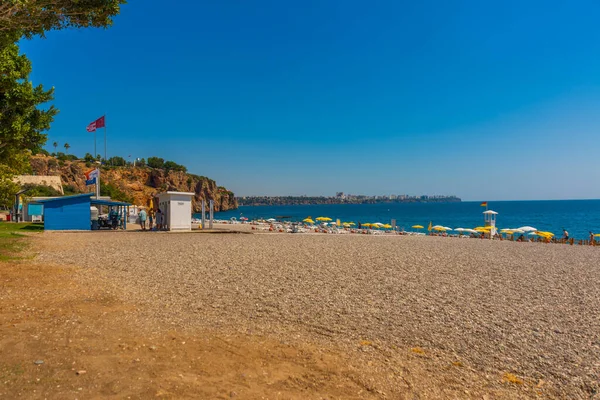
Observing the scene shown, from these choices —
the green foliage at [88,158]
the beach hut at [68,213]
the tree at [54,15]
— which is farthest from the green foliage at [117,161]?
the tree at [54,15]

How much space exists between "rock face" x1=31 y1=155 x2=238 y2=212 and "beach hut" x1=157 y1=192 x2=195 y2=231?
5333cm

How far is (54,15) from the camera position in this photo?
7.06m

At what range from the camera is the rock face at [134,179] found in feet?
274

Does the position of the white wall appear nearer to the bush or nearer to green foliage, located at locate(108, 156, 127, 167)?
the bush

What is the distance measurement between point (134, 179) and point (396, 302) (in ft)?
352

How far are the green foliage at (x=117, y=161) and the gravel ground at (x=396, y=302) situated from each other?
11727 cm

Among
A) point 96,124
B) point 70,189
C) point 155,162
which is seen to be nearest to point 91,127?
point 96,124

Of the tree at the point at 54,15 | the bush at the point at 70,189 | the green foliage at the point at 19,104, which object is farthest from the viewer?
the bush at the point at 70,189

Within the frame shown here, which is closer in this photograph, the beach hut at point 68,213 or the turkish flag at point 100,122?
the beach hut at point 68,213

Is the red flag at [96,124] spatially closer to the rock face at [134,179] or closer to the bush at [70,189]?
the rock face at [134,179]

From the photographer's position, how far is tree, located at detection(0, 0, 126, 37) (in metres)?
6.41

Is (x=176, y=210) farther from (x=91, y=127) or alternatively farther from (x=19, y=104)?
(x=19, y=104)

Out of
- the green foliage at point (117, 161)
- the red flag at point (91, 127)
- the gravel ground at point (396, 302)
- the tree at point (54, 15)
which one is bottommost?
the gravel ground at point (396, 302)

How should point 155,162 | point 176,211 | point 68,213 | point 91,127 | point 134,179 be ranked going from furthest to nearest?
point 155,162 < point 134,179 < point 91,127 < point 176,211 < point 68,213
